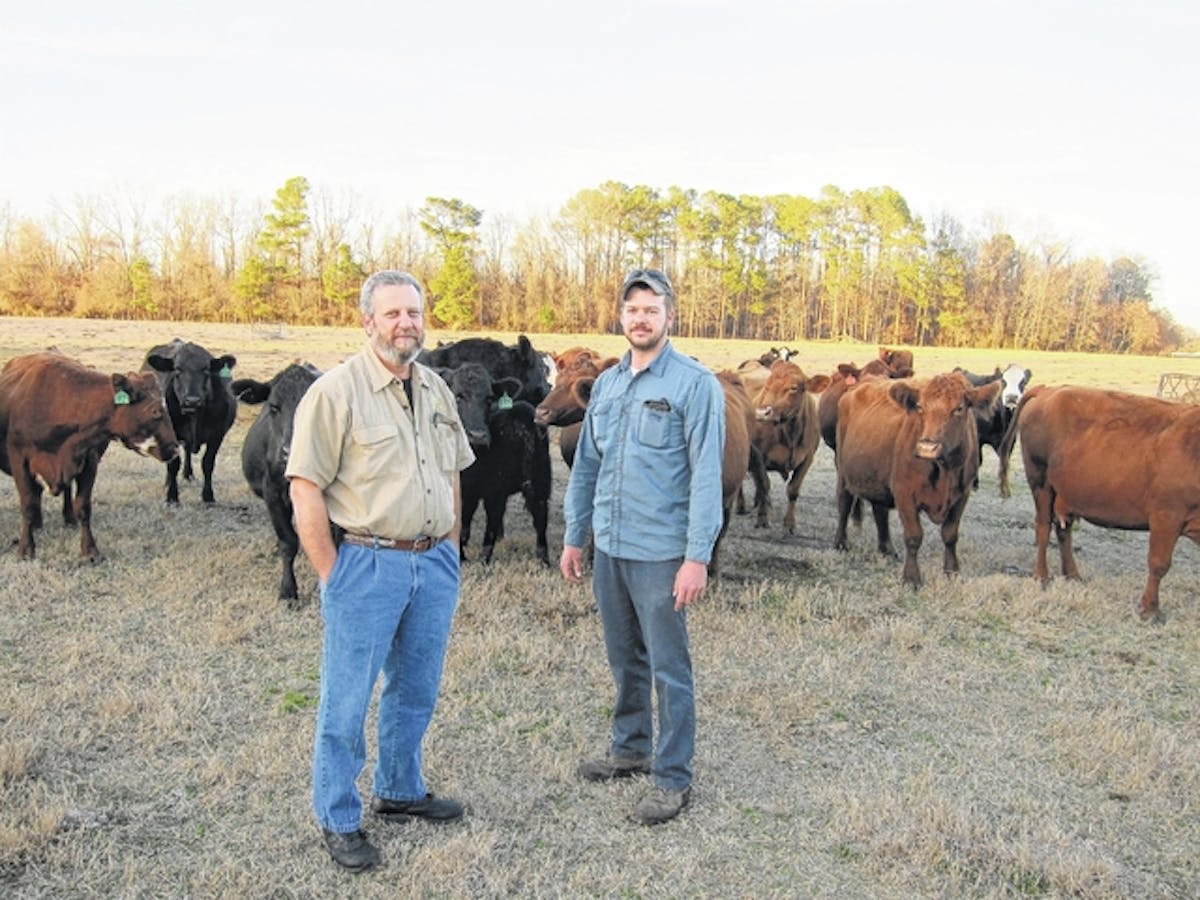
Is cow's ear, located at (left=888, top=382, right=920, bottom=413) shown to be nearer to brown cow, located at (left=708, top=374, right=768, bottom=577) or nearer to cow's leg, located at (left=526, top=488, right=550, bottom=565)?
brown cow, located at (left=708, top=374, right=768, bottom=577)

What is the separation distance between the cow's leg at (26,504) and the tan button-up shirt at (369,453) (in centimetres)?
581

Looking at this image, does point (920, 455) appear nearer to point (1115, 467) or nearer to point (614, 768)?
point (1115, 467)

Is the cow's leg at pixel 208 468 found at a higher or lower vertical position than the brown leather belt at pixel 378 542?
lower

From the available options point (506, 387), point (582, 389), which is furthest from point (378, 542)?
point (506, 387)

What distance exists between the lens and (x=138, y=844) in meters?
3.61

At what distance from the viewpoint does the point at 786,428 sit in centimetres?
1037

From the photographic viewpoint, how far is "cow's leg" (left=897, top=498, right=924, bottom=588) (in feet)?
25.5

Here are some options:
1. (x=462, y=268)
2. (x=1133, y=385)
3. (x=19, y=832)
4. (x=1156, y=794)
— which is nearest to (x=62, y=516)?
(x=19, y=832)

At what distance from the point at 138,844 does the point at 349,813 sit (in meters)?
0.92

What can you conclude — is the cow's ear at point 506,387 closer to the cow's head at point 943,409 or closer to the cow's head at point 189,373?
the cow's head at point 943,409

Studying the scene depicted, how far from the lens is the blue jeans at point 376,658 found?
326cm

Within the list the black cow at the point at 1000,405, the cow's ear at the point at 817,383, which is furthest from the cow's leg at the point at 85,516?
the black cow at the point at 1000,405

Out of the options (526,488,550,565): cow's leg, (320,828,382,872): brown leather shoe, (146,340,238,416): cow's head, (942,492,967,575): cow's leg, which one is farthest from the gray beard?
(146,340,238,416): cow's head

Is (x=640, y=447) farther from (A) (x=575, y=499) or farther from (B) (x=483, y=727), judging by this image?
(B) (x=483, y=727)
